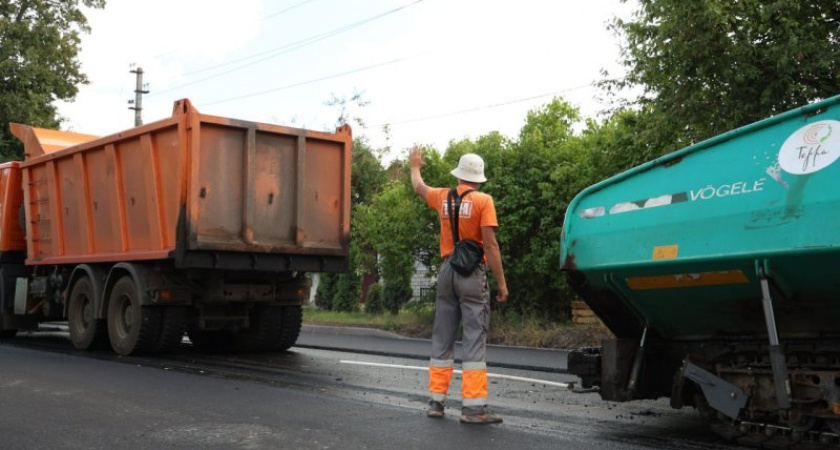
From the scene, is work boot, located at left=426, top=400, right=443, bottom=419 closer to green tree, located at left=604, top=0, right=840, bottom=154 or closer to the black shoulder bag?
the black shoulder bag

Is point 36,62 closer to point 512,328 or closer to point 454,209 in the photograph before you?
point 512,328

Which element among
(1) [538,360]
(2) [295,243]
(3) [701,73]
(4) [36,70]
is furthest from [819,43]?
(4) [36,70]

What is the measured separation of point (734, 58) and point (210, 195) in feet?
21.6

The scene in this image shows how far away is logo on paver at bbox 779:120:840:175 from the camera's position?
4.65 m

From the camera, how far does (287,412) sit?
655 cm

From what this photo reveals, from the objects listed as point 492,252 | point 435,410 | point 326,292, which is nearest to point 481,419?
point 435,410

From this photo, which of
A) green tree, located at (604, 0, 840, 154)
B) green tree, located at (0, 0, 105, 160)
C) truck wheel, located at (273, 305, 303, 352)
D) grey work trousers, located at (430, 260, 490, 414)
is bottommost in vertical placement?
truck wheel, located at (273, 305, 303, 352)

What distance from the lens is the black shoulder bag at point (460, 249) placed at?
6266 mm

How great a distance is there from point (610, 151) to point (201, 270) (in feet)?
22.0

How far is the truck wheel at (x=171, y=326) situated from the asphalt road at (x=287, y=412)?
2.50 feet

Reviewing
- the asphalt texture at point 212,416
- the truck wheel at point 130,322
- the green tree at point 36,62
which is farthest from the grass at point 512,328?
the green tree at point 36,62

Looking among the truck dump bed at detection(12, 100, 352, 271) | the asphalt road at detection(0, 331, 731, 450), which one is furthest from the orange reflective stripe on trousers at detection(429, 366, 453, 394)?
the truck dump bed at detection(12, 100, 352, 271)

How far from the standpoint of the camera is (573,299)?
53.6 ft

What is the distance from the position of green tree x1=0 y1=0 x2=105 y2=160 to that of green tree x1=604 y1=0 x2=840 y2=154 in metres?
22.2
